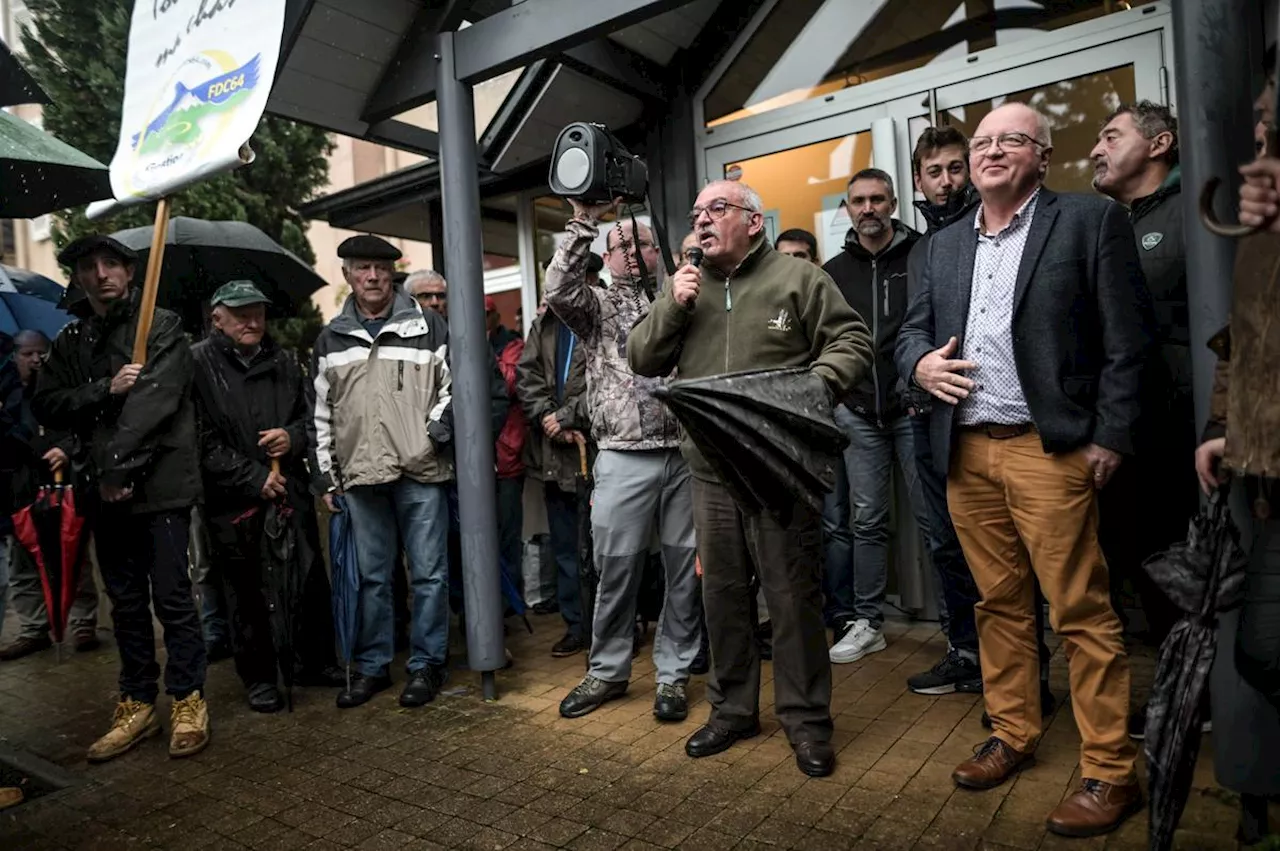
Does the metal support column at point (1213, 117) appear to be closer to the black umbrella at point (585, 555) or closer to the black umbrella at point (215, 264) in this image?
the black umbrella at point (585, 555)

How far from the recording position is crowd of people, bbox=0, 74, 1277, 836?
2.70 meters

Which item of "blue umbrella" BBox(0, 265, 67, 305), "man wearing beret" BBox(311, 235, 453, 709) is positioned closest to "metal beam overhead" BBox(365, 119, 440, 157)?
"man wearing beret" BBox(311, 235, 453, 709)

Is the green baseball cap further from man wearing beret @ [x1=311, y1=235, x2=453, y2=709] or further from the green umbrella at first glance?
the green umbrella

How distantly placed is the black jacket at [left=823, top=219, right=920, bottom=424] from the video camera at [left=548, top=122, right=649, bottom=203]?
1.40 meters

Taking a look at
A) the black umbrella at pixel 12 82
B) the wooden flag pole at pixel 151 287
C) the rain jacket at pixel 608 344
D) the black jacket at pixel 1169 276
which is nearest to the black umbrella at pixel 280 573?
the wooden flag pole at pixel 151 287

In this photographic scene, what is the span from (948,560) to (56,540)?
5183 mm

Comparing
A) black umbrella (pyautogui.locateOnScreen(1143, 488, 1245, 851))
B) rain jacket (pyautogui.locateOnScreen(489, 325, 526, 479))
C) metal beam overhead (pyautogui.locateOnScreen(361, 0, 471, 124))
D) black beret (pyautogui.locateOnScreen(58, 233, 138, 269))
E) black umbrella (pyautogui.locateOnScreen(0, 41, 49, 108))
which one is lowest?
black umbrella (pyautogui.locateOnScreen(1143, 488, 1245, 851))

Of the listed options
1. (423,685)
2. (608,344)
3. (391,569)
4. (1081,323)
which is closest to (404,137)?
(608,344)

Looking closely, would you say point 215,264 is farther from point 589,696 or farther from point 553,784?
point 553,784

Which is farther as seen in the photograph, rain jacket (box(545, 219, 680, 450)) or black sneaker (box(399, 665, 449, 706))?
black sneaker (box(399, 665, 449, 706))

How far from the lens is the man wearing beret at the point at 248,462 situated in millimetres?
4312

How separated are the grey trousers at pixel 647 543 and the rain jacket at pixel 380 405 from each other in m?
0.94

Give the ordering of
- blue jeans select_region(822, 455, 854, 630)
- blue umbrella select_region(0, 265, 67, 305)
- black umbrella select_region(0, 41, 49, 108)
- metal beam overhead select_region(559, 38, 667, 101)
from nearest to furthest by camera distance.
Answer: black umbrella select_region(0, 41, 49, 108) < blue jeans select_region(822, 455, 854, 630) < metal beam overhead select_region(559, 38, 667, 101) < blue umbrella select_region(0, 265, 67, 305)

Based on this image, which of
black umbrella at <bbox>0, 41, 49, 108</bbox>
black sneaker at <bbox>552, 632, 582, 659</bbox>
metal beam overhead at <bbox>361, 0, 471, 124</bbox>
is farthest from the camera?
black sneaker at <bbox>552, 632, 582, 659</bbox>
